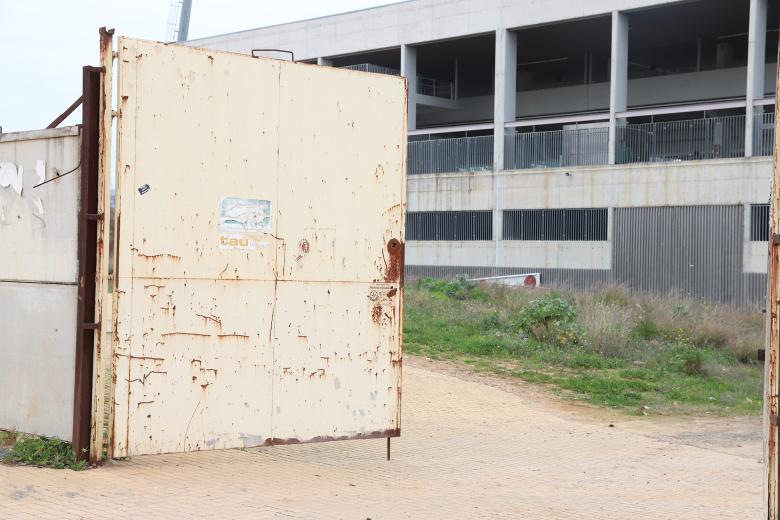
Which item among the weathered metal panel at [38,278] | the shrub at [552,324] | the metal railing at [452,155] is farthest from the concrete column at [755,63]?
the weathered metal panel at [38,278]

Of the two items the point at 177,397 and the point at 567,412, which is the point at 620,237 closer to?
the point at 567,412

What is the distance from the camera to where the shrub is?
56.2 feet

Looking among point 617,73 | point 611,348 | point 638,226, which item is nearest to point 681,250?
point 638,226

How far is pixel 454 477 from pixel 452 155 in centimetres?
3110

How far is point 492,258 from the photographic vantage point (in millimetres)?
36531

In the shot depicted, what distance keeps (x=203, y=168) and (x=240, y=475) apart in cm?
234

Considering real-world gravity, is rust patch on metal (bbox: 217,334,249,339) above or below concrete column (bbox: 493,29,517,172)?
below

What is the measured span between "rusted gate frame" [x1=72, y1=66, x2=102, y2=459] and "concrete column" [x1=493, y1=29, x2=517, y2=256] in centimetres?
3003

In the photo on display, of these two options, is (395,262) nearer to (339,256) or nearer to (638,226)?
(339,256)

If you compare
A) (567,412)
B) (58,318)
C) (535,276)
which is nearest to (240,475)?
(58,318)

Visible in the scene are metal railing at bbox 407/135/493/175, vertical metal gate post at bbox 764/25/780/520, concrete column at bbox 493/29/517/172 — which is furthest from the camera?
metal railing at bbox 407/135/493/175

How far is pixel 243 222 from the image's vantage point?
7363 millimetres

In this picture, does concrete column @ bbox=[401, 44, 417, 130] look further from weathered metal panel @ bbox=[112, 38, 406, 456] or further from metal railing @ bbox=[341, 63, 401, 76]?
weathered metal panel @ bbox=[112, 38, 406, 456]

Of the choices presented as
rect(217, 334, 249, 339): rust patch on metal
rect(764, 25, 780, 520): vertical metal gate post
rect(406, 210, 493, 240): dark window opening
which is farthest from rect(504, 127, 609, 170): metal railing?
rect(764, 25, 780, 520): vertical metal gate post
